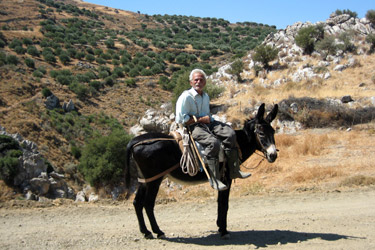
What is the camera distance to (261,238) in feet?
17.8

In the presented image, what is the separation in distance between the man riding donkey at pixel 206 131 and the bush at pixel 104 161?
1764cm

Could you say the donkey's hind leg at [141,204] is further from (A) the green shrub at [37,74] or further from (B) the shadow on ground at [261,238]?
(A) the green shrub at [37,74]

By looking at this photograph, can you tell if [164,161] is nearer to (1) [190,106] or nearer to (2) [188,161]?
(2) [188,161]

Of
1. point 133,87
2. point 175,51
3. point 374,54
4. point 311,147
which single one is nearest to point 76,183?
point 311,147

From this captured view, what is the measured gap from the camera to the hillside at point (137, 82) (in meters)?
17.2

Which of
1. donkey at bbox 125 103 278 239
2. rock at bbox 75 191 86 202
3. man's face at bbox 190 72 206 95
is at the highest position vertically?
man's face at bbox 190 72 206 95

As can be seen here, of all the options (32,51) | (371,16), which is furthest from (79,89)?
(371,16)

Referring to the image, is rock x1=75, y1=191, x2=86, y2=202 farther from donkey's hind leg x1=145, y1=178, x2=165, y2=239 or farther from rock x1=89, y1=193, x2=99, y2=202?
donkey's hind leg x1=145, y1=178, x2=165, y2=239

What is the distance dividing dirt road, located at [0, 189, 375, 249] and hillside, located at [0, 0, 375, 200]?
226cm

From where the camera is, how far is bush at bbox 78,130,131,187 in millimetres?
21641

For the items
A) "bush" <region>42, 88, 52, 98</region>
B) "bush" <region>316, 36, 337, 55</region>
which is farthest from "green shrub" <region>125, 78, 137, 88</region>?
"bush" <region>316, 36, 337, 55</region>

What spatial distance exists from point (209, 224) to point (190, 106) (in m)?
2.92

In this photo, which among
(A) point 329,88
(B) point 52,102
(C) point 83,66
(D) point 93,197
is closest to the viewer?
(D) point 93,197

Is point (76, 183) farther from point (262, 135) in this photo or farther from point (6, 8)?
point (6, 8)
